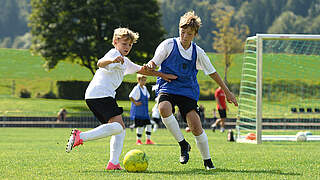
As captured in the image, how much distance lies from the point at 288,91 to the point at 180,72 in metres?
22.0

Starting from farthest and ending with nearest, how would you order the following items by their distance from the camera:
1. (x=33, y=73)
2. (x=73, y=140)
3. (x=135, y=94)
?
(x=33, y=73) < (x=135, y=94) < (x=73, y=140)

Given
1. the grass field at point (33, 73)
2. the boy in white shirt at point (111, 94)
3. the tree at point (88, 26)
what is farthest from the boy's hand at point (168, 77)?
the grass field at point (33, 73)

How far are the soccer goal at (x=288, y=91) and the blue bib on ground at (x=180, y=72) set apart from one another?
758 centimetres

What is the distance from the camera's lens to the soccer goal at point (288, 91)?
1577 centimetres

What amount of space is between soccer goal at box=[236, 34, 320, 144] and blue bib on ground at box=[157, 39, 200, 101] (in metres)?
7.58

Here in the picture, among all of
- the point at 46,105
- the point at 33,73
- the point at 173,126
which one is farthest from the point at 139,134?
the point at 33,73

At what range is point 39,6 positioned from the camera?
4288 centimetres

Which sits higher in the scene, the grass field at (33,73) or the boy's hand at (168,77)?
the grass field at (33,73)

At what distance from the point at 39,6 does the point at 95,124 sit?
15.5m

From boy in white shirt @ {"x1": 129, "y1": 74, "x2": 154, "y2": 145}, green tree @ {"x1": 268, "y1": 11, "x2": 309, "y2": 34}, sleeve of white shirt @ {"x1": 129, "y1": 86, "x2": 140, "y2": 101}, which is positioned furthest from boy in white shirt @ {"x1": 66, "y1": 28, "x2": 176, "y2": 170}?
green tree @ {"x1": 268, "y1": 11, "x2": 309, "y2": 34}

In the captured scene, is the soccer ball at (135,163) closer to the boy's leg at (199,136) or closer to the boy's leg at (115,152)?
the boy's leg at (115,152)

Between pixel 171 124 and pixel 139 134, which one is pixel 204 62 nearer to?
pixel 171 124

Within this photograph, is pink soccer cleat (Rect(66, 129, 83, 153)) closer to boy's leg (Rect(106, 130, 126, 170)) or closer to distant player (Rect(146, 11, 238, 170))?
boy's leg (Rect(106, 130, 126, 170))

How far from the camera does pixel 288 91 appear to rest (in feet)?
93.6
